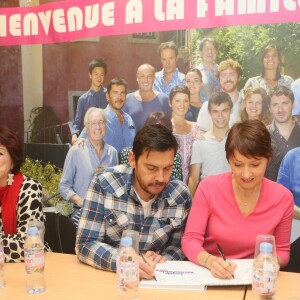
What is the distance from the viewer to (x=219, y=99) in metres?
2.57

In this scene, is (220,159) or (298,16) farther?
(220,159)

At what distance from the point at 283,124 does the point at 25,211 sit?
4.59 ft

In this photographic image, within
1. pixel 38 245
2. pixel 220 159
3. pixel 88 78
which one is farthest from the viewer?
pixel 88 78

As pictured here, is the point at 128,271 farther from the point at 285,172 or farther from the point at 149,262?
the point at 285,172

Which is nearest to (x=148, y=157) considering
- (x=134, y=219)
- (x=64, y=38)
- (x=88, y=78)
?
(x=134, y=219)

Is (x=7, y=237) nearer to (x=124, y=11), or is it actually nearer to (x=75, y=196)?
(x=75, y=196)

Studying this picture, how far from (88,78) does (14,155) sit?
73cm

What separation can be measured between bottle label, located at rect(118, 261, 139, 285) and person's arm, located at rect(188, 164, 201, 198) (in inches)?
45.7

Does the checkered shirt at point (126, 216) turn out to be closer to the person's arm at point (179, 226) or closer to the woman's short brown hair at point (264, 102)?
the person's arm at point (179, 226)

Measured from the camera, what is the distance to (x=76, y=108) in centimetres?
285

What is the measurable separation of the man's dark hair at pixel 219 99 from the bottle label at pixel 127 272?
4.21 ft

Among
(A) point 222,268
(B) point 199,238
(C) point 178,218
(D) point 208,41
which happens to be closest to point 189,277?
(A) point 222,268

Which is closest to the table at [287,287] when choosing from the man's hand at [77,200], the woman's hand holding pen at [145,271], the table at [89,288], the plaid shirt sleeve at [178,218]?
the table at [89,288]

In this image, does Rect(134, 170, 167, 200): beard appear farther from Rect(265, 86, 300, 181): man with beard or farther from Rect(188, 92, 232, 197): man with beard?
Rect(265, 86, 300, 181): man with beard
